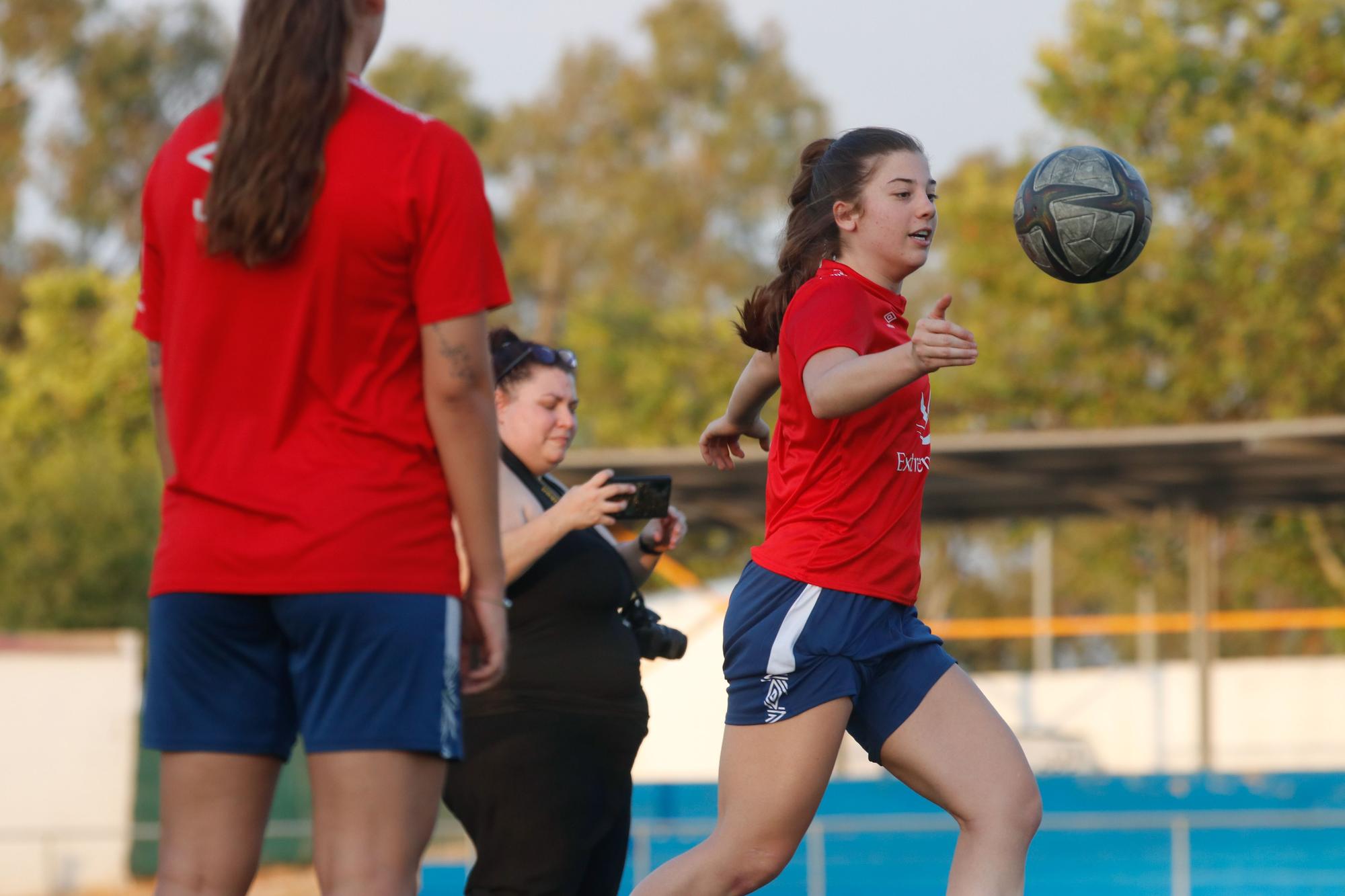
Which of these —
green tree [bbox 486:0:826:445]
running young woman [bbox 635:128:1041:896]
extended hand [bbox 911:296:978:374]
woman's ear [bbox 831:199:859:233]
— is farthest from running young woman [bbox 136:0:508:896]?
green tree [bbox 486:0:826:445]

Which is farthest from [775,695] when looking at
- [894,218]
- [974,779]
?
[894,218]

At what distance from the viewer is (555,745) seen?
4426 mm

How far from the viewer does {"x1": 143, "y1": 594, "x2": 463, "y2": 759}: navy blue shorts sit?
2633mm

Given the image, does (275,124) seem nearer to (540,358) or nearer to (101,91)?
(540,358)

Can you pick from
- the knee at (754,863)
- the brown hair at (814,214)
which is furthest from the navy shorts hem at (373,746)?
the brown hair at (814,214)

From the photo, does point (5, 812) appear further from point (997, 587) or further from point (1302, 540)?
point (997, 587)

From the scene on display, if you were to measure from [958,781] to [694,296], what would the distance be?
134ft

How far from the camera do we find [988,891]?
389 centimetres

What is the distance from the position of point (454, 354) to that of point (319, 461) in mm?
270

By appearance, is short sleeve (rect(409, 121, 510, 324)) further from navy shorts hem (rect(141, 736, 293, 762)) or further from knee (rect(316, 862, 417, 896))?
knee (rect(316, 862, 417, 896))

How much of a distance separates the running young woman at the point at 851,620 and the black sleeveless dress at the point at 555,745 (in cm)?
41

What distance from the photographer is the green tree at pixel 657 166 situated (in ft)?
146

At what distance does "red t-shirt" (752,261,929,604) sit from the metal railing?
19.8 ft

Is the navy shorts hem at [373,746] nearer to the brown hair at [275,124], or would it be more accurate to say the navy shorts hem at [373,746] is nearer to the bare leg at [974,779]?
the brown hair at [275,124]
